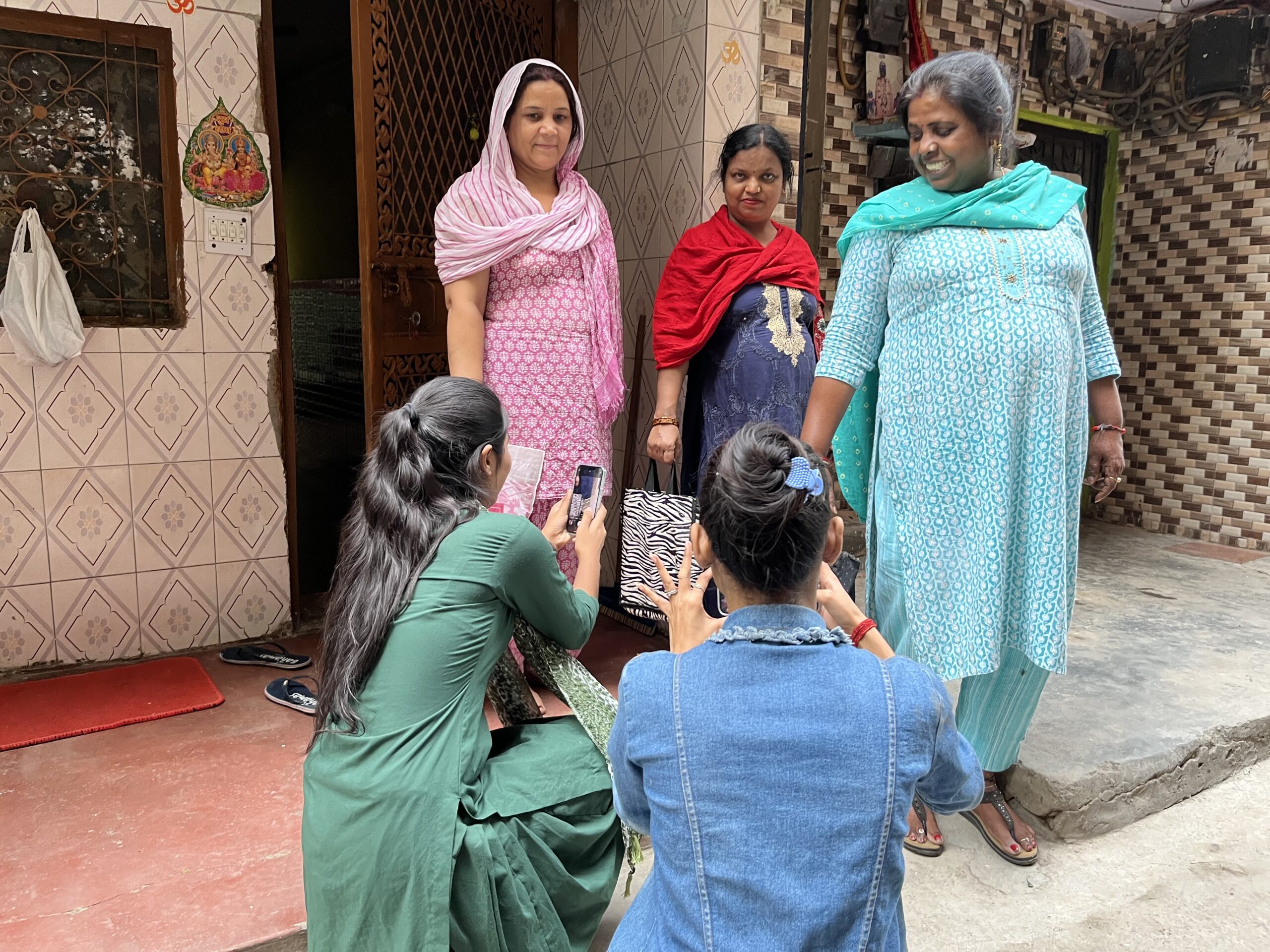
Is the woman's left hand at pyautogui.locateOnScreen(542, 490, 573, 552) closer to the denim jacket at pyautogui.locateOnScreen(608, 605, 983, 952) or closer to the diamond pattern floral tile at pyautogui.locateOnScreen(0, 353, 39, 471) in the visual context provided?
the denim jacket at pyautogui.locateOnScreen(608, 605, 983, 952)

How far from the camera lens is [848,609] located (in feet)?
4.71

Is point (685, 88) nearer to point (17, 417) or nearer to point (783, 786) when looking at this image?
point (17, 417)

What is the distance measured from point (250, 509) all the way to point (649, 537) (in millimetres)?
1532

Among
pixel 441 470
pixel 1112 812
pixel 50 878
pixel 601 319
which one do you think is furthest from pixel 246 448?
pixel 1112 812

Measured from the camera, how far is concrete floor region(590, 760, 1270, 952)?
2.01 meters

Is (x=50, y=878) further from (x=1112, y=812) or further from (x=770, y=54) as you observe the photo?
(x=770, y=54)

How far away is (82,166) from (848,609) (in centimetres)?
278

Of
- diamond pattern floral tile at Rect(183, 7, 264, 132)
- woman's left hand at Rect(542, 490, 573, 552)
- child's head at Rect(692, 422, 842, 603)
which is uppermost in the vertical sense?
diamond pattern floral tile at Rect(183, 7, 264, 132)

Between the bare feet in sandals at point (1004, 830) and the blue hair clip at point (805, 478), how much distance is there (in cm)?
156

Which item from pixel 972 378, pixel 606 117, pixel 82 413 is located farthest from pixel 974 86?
pixel 82 413

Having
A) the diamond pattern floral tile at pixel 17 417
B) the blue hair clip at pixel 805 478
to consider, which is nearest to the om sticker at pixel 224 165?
the diamond pattern floral tile at pixel 17 417

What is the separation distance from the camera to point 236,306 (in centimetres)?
319

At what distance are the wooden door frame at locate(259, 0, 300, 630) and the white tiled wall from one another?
3cm

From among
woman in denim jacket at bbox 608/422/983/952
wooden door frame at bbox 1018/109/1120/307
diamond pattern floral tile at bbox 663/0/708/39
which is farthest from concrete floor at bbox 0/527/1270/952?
wooden door frame at bbox 1018/109/1120/307
